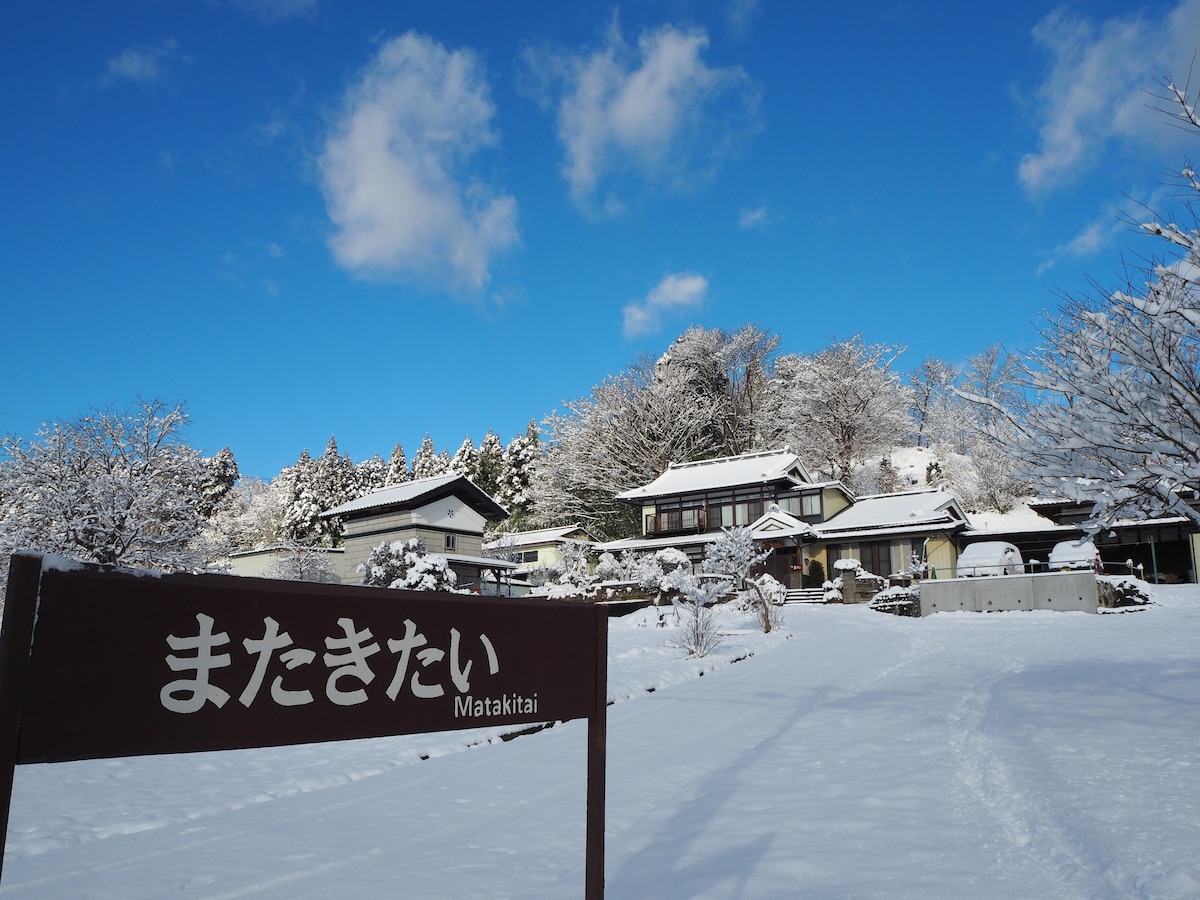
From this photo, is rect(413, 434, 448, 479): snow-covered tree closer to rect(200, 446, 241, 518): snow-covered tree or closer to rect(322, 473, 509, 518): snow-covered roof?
rect(200, 446, 241, 518): snow-covered tree

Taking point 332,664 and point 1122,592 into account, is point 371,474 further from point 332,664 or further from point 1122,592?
point 332,664

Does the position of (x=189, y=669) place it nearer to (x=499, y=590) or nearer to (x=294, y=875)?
(x=294, y=875)

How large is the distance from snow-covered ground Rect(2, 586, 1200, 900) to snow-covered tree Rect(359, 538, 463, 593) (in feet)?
41.8

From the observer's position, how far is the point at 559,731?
9914 millimetres

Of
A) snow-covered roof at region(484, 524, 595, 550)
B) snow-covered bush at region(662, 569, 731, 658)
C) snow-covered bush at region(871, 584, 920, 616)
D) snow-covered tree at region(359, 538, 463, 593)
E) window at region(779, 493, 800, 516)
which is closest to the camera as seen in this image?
snow-covered bush at region(662, 569, 731, 658)

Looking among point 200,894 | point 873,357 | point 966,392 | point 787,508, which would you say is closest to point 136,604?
point 200,894

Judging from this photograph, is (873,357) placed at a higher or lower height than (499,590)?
higher

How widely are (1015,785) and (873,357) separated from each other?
53931 millimetres

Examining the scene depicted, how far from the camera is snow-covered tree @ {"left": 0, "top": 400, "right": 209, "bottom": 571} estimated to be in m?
20.5

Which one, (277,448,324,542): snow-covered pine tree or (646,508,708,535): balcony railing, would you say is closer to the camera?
(646,508,708,535): balcony railing

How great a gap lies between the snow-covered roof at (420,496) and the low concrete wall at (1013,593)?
71.1 feet

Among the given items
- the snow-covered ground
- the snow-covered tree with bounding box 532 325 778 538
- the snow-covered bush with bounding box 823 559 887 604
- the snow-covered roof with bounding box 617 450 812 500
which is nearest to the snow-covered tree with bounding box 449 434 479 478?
the snow-covered tree with bounding box 532 325 778 538

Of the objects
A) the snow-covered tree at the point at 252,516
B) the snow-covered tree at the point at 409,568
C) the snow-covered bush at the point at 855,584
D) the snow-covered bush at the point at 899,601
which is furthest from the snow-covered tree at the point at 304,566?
the snow-covered bush at the point at 899,601

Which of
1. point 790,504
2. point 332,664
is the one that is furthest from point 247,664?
point 790,504
